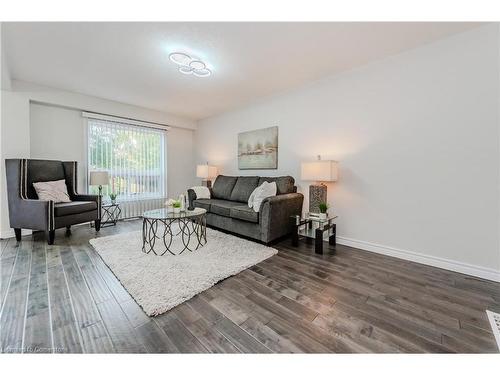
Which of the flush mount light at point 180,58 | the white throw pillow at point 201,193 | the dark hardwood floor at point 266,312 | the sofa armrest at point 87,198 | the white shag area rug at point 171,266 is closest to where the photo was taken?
the dark hardwood floor at point 266,312

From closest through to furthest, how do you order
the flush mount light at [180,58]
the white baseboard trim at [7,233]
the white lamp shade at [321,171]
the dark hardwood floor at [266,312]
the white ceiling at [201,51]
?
the dark hardwood floor at [266,312], the white ceiling at [201,51], the flush mount light at [180,58], the white lamp shade at [321,171], the white baseboard trim at [7,233]

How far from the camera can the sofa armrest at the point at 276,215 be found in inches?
108

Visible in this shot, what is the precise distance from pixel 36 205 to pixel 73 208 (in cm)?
38

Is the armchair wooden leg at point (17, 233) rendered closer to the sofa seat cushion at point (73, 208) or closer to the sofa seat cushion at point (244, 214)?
the sofa seat cushion at point (73, 208)

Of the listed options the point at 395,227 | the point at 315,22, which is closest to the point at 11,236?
the point at 315,22

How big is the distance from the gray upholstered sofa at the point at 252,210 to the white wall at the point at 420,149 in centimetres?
60

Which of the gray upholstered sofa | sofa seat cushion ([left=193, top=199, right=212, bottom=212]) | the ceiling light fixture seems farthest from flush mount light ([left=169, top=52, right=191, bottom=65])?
sofa seat cushion ([left=193, top=199, right=212, bottom=212])

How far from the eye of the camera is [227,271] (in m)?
2.07

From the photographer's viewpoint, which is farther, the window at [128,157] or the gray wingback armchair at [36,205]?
the window at [128,157]

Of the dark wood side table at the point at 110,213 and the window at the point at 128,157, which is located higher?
the window at the point at 128,157

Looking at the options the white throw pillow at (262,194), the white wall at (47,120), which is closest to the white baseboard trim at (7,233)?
the white wall at (47,120)

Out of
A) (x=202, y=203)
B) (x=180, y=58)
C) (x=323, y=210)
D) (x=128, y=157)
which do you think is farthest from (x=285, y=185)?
(x=128, y=157)

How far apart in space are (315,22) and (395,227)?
236 cm
